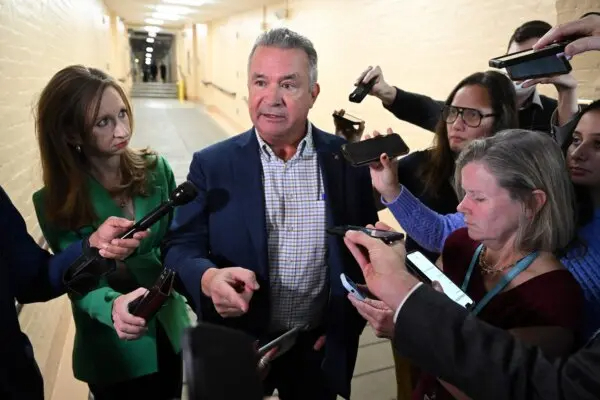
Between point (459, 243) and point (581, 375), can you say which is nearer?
point (581, 375)

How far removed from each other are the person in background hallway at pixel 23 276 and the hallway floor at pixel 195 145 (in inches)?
63.8

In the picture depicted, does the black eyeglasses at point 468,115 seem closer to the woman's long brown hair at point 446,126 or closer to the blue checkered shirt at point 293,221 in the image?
the woman's long brown hair at point 446,126

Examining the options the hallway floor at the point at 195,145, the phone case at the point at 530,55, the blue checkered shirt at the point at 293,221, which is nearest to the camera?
the phone case at the point at 530,55

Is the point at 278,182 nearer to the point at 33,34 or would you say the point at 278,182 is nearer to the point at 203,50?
the point at 33,34

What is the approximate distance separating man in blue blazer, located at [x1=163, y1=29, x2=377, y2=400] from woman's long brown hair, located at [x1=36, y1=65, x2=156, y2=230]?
12.3 inches

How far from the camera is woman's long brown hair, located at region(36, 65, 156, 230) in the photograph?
133 cm

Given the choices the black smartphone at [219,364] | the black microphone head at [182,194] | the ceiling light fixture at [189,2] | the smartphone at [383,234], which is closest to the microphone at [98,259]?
the black microphone head at [182,194]

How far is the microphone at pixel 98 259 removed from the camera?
43.9 inches

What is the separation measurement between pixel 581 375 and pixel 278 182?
898mm

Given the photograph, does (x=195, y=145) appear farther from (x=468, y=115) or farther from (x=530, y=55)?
(x=530, y=55)

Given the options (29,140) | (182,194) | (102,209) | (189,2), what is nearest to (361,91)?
(182,194)

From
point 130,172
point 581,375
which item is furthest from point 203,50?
point 581,375

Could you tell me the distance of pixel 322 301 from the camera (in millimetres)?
1417

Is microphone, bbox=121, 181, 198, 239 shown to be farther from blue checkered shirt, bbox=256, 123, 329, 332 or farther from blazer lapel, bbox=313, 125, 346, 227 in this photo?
blazer lapel, bbox=313, 125, 346, 227
